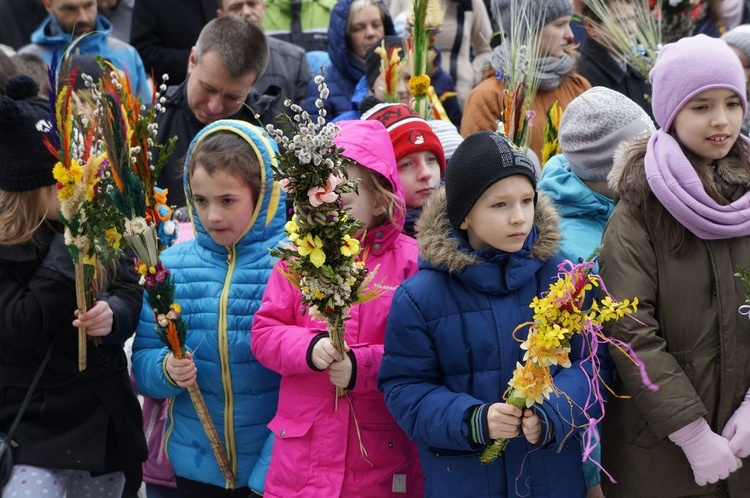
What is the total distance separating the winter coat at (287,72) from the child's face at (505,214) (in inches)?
134

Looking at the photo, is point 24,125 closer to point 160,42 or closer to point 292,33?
point 160,42

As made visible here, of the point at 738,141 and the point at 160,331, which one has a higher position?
the point at 738,141

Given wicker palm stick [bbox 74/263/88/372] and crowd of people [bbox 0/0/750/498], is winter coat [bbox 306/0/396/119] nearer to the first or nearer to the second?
crowd of people [bbox 0/0/750/498]

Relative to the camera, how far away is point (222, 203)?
160 inches

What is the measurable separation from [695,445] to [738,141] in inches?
43.8

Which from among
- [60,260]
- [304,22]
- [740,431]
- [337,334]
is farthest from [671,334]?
[304,22]

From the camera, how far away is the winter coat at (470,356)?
11.1 ft

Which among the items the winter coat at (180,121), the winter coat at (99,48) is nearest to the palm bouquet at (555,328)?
the winter coat at (180,121)

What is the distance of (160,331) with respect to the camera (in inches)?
153

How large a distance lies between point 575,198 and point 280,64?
3276 mm

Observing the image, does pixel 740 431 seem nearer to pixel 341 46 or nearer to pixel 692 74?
pixel 692 74

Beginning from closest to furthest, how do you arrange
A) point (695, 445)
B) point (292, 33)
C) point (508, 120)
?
point (695, 445) → point (508, 120) → point (292, 33)

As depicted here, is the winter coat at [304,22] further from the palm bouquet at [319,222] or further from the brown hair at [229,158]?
the palm bouquet at [319,222]

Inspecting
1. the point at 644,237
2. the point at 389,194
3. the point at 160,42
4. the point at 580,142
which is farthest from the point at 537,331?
the point at 160,42
